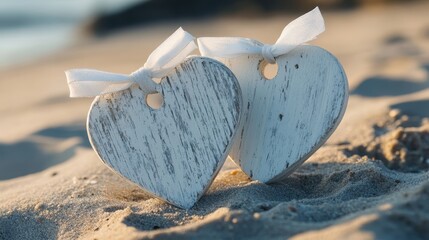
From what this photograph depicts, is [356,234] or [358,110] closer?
[356,234]

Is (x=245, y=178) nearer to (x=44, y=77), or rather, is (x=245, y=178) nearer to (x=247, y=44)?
(x=247, y=44)

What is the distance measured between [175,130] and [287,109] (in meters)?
0.42

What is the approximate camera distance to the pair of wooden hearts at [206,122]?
274 centimetres

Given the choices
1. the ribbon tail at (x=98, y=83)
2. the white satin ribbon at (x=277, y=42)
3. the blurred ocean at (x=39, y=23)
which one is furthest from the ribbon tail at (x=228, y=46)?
the blurred ocean at (x=39, y=23)

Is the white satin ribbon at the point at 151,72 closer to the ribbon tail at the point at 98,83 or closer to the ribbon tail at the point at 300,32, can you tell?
the ribbon tail at the point at 98,83

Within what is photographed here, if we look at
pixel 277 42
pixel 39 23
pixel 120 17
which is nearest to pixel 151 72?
pixel 277 42

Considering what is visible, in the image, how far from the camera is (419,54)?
18.2 feet

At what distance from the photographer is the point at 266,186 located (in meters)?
2.86

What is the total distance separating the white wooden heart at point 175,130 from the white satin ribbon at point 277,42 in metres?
0.17

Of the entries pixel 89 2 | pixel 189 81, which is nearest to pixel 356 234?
pixel 189 81

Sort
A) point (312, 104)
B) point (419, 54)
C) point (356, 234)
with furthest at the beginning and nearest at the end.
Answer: point (419, 54) < point (312, 104) < point (356, 234)

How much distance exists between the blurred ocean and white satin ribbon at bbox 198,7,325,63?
18.6ft

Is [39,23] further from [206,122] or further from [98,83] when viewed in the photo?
[206,122]

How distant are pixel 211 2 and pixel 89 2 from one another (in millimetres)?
3916
